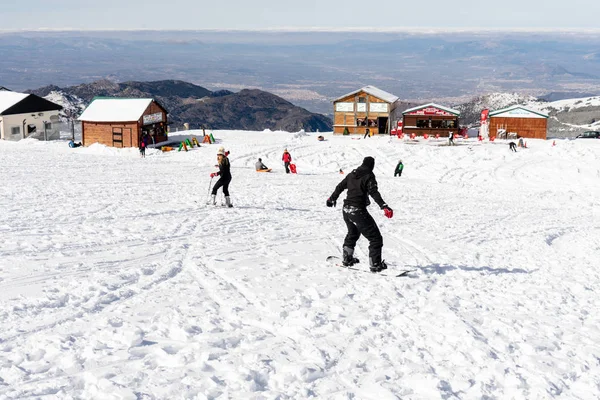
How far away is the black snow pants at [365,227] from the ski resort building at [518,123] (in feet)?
158

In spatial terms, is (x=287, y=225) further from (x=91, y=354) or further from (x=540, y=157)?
(x=540, y=157)

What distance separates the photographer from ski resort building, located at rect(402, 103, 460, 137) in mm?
56875

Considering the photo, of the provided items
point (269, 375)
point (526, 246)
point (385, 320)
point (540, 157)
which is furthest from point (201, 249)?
point (540, 157)

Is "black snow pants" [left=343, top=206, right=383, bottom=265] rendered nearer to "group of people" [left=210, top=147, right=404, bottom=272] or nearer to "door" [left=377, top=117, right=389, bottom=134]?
"group of people" [left=210, top=147, right=404, bottom=272]

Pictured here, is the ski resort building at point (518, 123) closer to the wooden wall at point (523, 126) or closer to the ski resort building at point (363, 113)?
the wooden wall at point (523, 126)

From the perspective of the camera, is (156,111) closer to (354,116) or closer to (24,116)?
(24,116)

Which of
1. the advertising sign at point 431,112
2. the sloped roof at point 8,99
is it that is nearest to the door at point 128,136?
the sloped roof at point 8,99

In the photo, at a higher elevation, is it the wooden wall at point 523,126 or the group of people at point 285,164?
the wooden wall at point 523,126

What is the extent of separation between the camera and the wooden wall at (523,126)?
54625 millimetres

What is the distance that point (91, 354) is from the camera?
6426 millimetres

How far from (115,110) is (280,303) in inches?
1742

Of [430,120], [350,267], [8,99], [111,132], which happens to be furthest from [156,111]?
[350,267]

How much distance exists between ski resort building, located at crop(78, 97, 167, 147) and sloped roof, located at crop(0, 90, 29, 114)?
8147mm

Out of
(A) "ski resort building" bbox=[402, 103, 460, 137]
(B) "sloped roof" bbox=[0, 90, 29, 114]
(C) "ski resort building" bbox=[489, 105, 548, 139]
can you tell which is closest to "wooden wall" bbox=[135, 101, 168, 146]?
(B) "sloped roof" bbox=[0, 90, 29, 114]
